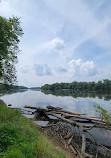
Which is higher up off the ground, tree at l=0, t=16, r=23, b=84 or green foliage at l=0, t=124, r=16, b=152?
tree at l=0, t=16, r=23, b=84

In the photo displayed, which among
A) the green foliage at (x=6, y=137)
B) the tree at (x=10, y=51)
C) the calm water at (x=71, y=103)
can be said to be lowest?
the calm water at (x=71, y=103)

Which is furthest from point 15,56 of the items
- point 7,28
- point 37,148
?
point 37,148

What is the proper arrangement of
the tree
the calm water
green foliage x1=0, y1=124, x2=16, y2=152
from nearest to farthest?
green foliage x1=0, y1=124, x2=16, y2=152, the tree, the calm water

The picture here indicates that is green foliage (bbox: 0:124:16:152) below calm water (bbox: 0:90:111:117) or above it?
above

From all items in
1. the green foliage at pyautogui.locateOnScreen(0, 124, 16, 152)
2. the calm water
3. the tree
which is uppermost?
the tree

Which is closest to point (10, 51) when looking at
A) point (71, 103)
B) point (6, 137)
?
point (6, 137)

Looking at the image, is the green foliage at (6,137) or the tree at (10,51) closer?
the green foliage at (6,137)

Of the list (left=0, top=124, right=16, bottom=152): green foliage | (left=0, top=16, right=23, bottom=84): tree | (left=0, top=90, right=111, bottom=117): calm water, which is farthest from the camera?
(left=0, top=90, right=111, bottom=117): calm water

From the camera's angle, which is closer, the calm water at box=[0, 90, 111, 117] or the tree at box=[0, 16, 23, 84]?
the tree at box=[0, 16, 23, 84]

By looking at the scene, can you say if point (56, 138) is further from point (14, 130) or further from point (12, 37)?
point (12, 37)

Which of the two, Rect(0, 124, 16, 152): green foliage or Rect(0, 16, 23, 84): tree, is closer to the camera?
Rect(0, 124, 16, 152): green foliage

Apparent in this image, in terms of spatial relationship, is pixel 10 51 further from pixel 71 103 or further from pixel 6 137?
pixel 71 103

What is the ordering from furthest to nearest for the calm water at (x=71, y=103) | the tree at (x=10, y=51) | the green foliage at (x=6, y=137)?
the calm water at (x=71, y=103) < the tree at (x=10, y=51) < the green foliage at (x=6, y=137)

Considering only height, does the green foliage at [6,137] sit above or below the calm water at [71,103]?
above
